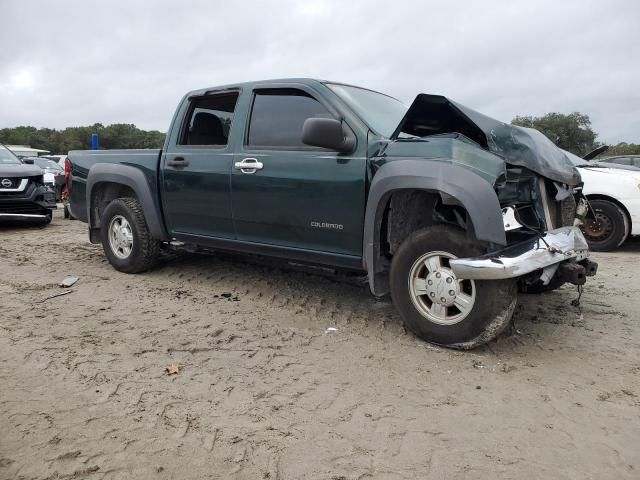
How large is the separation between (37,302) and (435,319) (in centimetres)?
338

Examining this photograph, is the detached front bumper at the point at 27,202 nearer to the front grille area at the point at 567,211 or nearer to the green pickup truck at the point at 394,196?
the green pickup truck at the point at 394,196

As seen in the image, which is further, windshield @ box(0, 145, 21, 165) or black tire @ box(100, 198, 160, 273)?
windshield @ box(0, 145, 21, 165)

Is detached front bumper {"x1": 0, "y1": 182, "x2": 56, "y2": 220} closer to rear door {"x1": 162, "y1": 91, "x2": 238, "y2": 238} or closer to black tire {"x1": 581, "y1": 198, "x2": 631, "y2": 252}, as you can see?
rear door {"x1": 162, "y1": 91, "x2": 238, "y2": 238}

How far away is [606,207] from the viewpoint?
6996mm

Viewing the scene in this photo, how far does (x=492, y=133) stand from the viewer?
3375 millimetres

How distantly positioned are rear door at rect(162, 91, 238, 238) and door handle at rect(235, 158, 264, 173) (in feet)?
0.51

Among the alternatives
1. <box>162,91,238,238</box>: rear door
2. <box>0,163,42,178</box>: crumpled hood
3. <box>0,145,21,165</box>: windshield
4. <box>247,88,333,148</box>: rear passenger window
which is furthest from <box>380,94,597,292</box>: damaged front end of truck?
<box>0,145,21,165</box>: windshield

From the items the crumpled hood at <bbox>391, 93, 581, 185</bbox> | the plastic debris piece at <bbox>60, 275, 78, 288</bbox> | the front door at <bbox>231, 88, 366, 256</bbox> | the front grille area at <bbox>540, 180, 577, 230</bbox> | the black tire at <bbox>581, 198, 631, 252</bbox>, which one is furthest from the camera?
the black tire at <bbox>581, 198, 631, 252</bbox>

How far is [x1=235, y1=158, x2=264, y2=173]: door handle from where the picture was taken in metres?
4.23

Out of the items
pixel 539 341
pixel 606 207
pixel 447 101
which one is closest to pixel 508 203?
pixel 447 101

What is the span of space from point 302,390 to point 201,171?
2486 millimetres

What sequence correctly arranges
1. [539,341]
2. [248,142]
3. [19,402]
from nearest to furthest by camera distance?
[19,402] → [539,341] → [248,142]

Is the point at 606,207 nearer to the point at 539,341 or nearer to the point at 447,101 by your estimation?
the point at 539,341

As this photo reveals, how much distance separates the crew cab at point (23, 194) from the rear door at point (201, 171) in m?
5.24
